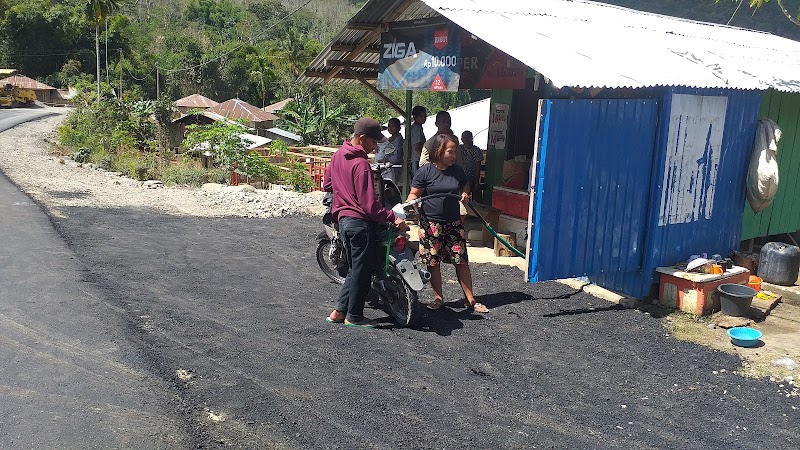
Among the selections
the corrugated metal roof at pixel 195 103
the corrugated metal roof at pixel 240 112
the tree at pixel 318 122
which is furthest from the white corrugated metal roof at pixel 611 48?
the corrugated metal roof at pixel 195 103

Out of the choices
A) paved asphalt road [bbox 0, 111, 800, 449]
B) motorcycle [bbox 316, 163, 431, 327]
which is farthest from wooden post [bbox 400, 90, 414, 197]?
motorcycle [bbox 316, 163, 431, 327]

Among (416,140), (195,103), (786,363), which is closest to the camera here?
(786,363)

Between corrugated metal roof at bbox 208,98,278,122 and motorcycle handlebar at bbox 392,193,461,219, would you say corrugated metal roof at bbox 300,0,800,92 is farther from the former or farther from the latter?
corrugated metal roof at bbox 208,98,278,122

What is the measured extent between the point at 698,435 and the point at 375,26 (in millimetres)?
7358

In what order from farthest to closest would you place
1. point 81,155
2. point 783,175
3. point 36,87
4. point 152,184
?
point 36,87
point 81,155
point 152,184
point 783,175

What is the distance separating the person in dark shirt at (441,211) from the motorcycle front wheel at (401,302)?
21.0 inches

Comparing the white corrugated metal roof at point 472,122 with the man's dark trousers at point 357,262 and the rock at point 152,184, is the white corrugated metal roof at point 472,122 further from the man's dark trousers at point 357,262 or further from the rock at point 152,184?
the man's dark trousers at point 357,262

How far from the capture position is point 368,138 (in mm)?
5488

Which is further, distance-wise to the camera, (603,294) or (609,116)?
(603,294)

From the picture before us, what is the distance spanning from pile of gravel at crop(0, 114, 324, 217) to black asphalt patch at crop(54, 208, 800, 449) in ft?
13.1

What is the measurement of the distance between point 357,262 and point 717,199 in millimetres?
4457

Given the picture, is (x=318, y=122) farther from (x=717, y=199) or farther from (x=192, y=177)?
(x=717, y=199)

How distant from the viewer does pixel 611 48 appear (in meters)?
7.09

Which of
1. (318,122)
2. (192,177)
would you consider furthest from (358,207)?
(318,122)
